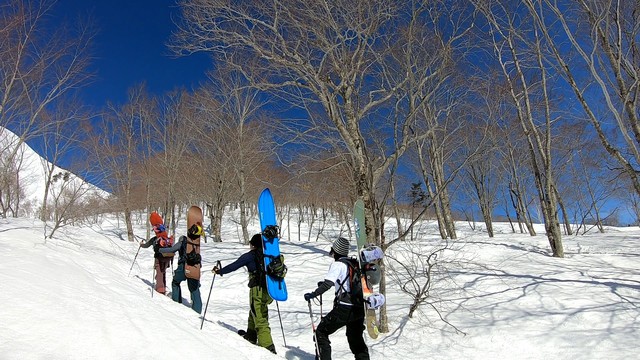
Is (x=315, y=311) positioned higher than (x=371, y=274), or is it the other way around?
→ (x=371, y=274)

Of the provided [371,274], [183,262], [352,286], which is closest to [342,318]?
[352,286]

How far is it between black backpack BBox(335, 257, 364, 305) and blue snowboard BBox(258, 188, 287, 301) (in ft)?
3.37

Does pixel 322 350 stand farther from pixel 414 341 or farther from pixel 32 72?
pixel 32 72

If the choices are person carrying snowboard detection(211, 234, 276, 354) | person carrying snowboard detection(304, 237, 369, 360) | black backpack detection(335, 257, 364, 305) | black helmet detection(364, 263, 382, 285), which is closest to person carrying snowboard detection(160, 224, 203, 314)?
person carrying snowboard detection(211, 234, 276, 354)

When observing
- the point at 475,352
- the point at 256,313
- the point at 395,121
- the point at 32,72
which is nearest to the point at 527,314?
the point at 475,352

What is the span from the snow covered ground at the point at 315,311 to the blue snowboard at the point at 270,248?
85 cm

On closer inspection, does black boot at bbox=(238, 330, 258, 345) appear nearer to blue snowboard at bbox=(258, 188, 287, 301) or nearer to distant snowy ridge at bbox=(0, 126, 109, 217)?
blue snowboard at bbox=(258, 188, 287, 301)

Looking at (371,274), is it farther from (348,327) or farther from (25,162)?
(25,162)

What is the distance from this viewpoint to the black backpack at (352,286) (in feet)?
15.8

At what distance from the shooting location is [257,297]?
5.30 meters

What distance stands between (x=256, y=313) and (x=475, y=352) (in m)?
3.87

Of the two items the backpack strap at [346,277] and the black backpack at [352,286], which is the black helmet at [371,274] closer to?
the black backpack at [352,286]

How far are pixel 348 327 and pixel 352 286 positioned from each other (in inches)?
23.1

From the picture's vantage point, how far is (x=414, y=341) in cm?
669
